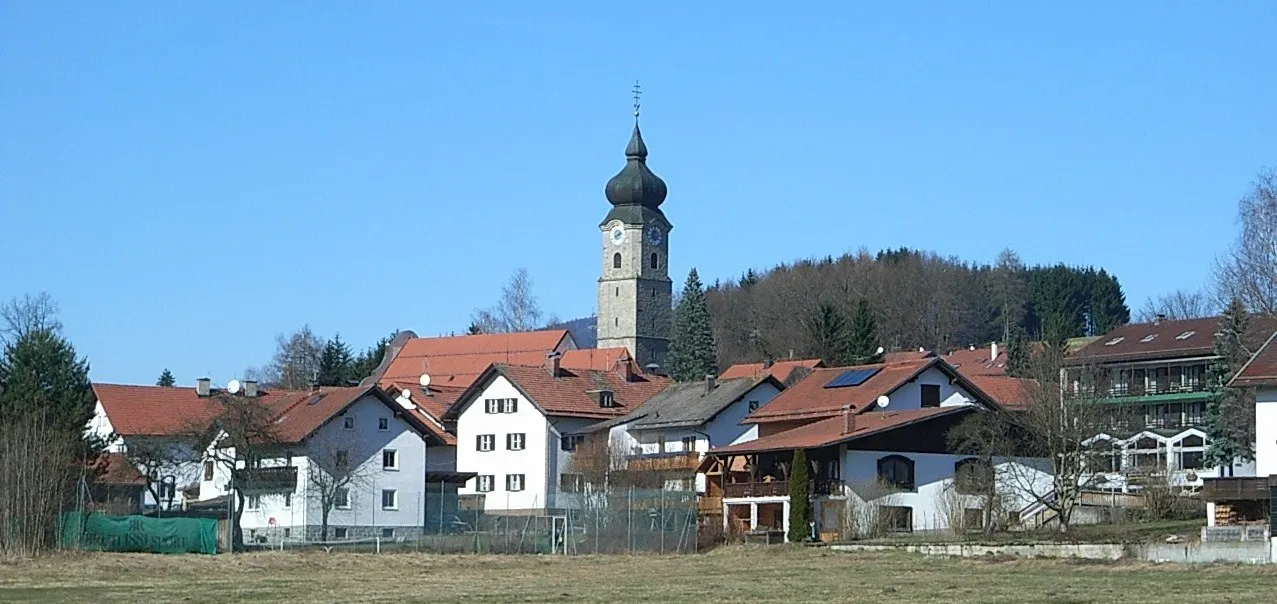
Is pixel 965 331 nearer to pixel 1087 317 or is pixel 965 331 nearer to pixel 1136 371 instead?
pixel 1087 317

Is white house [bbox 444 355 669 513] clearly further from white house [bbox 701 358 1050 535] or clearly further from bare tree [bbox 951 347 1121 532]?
bare tree [bbox 951 347 1121 532]

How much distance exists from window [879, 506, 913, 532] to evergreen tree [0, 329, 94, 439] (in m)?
28.2

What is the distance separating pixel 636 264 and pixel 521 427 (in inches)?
2517

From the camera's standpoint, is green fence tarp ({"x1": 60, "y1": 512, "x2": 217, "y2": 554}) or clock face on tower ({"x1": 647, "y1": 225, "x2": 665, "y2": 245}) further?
clock face on tower ({"x1": 647, "y1": 225, "x2": 665, "y2": 245})

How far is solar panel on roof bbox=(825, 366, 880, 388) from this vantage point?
80.6 m

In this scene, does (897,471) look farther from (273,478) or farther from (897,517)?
(273,478)

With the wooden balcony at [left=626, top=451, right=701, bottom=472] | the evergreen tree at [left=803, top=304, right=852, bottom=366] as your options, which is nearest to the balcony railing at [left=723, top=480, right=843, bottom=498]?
the wooden balcony at [left=626, top=451, right=701, bottom=472]

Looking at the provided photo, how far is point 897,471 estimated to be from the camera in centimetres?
7019

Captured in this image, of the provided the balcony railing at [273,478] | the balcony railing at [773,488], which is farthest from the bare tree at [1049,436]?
the balcony railing at [273,478]

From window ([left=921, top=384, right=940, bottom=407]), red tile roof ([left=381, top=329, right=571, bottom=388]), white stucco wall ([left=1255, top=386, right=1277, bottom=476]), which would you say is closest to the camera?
white stucco wall ([left=1255, top=386, right=1277, bottom=476])

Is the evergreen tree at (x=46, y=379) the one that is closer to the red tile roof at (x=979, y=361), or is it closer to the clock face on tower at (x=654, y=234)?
the red tile roof at (x=979, y=361)

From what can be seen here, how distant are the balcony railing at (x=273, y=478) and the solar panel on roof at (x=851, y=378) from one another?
878 inches

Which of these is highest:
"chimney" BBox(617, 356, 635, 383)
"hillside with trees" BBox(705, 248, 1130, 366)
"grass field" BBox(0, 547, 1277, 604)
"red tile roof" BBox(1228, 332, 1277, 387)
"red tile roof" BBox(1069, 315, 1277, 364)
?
"hillside with trees" BBox(705, 248, 1130, 366)

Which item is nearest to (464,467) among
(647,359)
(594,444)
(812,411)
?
(594,444)
